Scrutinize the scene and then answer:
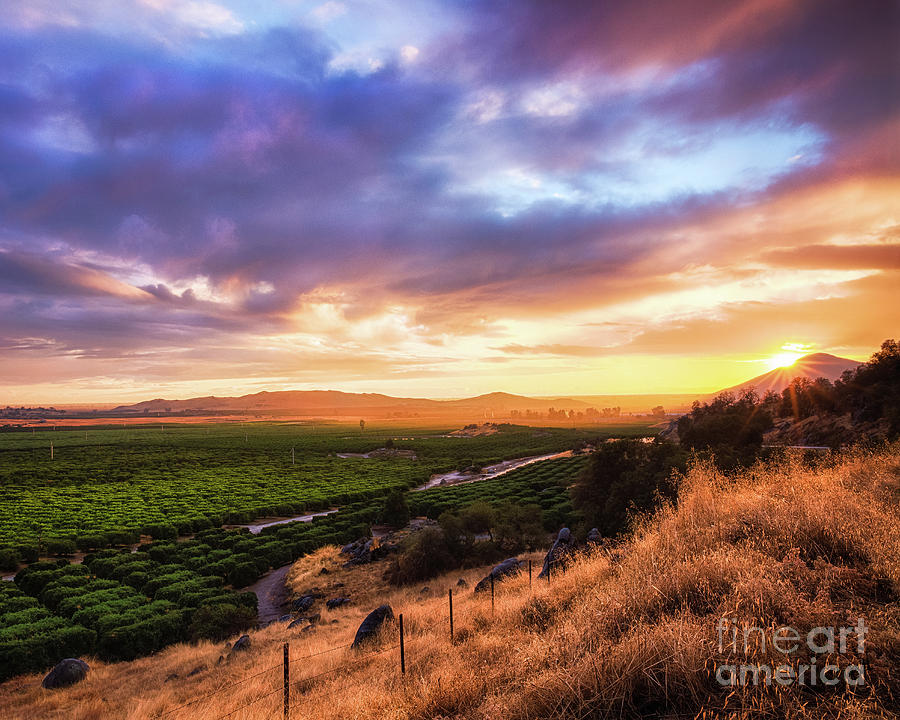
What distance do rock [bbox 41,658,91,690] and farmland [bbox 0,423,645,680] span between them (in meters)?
3.36

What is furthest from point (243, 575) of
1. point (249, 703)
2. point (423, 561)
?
point (249, 703)

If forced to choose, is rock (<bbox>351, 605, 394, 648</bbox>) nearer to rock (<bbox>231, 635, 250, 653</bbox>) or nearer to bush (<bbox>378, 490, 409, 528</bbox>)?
rock (<bbox>231, 635, 250, 653</bbox>)

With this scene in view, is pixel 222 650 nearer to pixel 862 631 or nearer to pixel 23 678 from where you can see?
pixel 23 678

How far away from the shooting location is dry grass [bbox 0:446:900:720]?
423 centimetres

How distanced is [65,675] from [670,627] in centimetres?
1964

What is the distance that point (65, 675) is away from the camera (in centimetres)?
1538

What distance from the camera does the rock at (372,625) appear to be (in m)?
12.4

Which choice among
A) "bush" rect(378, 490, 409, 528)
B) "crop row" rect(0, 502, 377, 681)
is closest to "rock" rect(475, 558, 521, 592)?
"crop row" rect(0, 502, 377, 681)

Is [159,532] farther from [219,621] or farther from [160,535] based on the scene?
[219,621]

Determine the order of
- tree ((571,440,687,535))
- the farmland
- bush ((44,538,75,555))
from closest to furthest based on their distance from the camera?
the farmland < tree ((571,440,687,535)) < bush ((44,538,75,555))

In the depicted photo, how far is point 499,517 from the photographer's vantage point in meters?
31.2

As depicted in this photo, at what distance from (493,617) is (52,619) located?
2174cm

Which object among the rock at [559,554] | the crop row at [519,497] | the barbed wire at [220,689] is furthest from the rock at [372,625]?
the crop row at [519,497]

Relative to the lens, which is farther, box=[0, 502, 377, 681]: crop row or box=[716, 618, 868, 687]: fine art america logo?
box=[0, 502, 377, 681]: crop row
